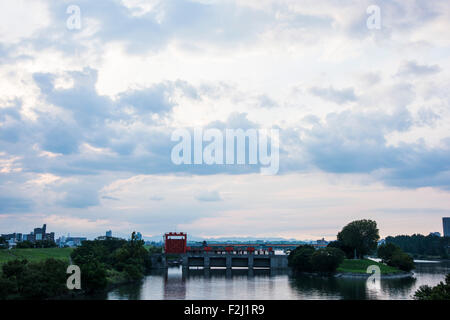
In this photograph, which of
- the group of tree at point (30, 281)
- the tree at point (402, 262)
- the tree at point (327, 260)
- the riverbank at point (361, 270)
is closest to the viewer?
the group of tree at point (30, 281)

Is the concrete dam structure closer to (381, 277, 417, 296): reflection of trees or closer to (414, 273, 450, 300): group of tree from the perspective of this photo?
(381, 277, 417, 296): reflection of trees

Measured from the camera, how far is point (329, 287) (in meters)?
74.7

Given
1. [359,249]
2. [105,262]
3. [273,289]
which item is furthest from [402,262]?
[105,262]

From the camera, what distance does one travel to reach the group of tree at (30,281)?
45.8 metres

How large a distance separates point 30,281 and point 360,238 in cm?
8611

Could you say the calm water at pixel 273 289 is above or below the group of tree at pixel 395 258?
below

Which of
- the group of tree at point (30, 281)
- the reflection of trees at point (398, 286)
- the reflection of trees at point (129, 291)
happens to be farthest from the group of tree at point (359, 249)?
the group of tree at point (30, 281)

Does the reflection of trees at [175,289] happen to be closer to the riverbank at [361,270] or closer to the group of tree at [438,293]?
the group of tree at [438,293]

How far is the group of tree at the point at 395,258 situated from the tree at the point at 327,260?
1747 cm

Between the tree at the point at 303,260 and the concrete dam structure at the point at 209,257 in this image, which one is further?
the concrete dam structure at the point at 209,257

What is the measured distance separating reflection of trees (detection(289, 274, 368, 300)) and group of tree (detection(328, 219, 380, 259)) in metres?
20.4

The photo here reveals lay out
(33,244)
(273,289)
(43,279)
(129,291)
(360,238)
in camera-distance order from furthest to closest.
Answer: (33,244) < (360,238) < (273,289) < (129,291) < (43,279)

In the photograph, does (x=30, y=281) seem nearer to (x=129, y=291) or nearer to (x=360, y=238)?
(x=129, y=291)
